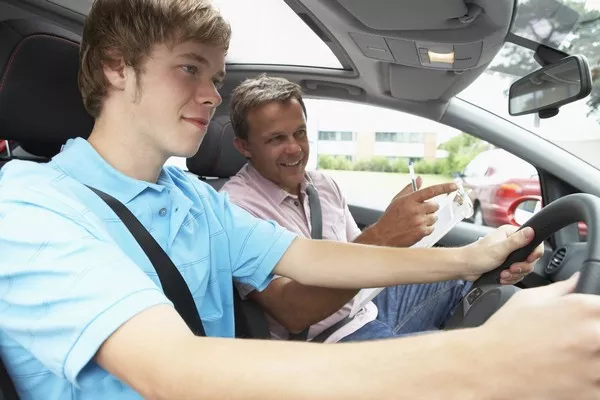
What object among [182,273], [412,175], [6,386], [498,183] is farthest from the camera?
[498,183]

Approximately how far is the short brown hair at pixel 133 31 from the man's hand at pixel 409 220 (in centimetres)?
74

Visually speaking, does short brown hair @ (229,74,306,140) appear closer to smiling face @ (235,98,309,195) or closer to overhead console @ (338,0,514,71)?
smiling face @ (235,98,309,195)

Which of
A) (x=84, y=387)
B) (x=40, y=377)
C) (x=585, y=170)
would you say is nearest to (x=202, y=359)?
(x=84, y=387)

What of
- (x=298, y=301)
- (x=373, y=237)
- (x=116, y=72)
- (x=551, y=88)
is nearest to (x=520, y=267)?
(x=373, y=237)

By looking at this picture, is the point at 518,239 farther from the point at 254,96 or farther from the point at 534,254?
the point at 254,96

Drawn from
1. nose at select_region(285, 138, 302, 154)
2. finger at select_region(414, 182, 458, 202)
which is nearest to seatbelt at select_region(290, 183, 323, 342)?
nose at select_region(285, 138, 302, 154)

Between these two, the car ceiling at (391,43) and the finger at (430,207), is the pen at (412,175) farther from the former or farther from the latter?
the car ceiling at (391,43)

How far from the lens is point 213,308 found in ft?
4.35

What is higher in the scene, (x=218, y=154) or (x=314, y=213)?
(x=218, y=154)

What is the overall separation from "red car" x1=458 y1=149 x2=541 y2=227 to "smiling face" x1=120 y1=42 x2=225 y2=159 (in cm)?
140

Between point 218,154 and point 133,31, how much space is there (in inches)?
44.5

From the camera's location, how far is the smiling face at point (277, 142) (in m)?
2.01

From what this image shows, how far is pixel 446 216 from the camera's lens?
156 centimetres

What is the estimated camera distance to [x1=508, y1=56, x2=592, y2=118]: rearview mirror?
4.98 feet
